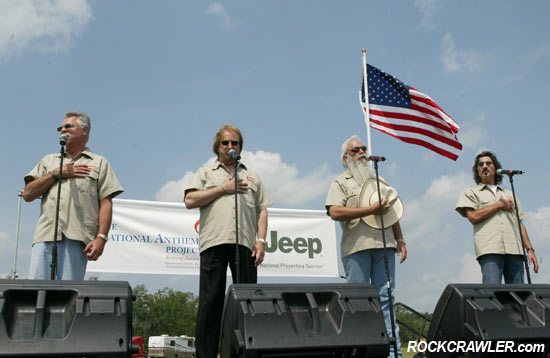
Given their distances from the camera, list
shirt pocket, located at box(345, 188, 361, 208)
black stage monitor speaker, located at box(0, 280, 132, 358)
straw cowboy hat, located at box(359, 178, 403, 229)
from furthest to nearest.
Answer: shirt pocket, located at box(345, 188, 361, 208) → straw cowboy hat, located at box(359, 178, 403, 229) → black stage monitor speaker, located at box(0, 280, 132, 358)

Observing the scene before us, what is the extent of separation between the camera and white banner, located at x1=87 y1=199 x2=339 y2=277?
674 cm

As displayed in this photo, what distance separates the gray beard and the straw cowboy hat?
7cm

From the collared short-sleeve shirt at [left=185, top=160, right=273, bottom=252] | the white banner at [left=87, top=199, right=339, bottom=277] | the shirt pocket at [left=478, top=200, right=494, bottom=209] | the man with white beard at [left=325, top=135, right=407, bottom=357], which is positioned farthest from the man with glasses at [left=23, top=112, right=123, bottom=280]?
the white banner at [left=87, top=199, right=339, bottom=277]

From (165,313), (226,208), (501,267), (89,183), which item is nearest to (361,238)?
(226,208)

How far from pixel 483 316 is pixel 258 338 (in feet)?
3.88

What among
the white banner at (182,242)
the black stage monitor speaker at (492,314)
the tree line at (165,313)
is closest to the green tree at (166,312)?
the tree line at (165,313)

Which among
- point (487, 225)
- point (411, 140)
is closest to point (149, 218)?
point (411, 140)

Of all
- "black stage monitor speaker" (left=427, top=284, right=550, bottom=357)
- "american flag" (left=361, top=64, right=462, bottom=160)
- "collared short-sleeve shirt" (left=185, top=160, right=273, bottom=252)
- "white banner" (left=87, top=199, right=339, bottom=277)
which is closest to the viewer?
"black stage monitor speaker" (left=427, top=284, right=550, bottom=357)

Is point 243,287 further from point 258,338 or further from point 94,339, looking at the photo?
point 94,339

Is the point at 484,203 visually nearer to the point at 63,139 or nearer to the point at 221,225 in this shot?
the point at 221,225

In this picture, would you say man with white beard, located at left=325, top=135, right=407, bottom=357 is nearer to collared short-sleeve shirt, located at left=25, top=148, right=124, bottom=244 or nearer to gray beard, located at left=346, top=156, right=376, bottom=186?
gray beard, located at left=346, top=156, right=376, bottom=186

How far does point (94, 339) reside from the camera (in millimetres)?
2195

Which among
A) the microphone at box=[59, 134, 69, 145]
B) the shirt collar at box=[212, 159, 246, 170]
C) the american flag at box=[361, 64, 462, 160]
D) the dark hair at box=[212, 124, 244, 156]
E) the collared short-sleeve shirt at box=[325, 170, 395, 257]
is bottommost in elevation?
the collared short-sleeve shirt at box=[325, 170, 395, 257]

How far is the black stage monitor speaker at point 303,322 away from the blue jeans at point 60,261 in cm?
110
